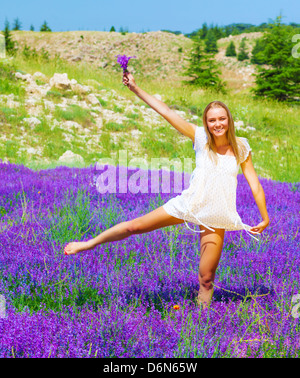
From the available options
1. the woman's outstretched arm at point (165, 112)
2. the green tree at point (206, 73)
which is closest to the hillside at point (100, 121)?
the green tree at point (206, 73)

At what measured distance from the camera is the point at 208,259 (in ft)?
9.43

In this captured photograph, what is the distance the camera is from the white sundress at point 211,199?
2.80m

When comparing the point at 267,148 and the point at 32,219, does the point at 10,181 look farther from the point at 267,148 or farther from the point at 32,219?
the point at 267,148

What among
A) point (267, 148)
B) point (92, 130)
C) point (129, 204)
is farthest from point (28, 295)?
point (267, 148)

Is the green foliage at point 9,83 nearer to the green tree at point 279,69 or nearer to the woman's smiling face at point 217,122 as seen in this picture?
the woman's smiling face at point 217,122

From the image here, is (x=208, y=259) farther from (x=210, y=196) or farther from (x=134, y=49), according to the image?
(x=134, y=49)

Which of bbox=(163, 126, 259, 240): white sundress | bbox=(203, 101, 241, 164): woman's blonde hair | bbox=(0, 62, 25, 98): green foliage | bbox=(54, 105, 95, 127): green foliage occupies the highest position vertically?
bbox=(0, 62, 25, 98): green foliage

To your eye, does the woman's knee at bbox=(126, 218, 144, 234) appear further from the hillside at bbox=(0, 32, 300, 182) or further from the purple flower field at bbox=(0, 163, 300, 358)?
the hillside at bbox=(0, 32, 300, 182)

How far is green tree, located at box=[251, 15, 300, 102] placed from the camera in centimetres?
2010

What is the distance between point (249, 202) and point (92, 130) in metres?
7.14

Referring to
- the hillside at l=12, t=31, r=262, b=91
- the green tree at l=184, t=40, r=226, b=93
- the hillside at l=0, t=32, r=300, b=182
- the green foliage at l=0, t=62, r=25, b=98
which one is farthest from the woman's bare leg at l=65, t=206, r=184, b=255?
the hillside at l=12, t=31, r=262, b=91

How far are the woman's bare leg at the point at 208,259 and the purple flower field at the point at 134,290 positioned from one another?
0.34 ft

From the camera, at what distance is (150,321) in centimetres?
261

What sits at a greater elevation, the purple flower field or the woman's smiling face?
the woman's smiling face
